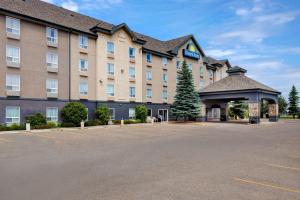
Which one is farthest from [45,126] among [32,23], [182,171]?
[182,171]

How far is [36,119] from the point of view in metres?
27.6

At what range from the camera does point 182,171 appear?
912 centimetres

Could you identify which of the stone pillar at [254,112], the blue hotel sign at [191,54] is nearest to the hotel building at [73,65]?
the blue hotel sign at [191,54]

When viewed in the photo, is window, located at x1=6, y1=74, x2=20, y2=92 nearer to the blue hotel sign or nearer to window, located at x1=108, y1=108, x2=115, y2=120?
window, located at x1=108, y1=108, x2=115, y2=120

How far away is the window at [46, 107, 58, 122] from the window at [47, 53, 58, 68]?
525 centimetres

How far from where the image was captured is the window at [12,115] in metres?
26.7

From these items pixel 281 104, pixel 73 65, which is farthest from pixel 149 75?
pixel 281 104

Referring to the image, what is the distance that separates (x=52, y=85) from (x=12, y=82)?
14.8 feet

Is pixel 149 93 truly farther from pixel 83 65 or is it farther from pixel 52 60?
pixel 52 60

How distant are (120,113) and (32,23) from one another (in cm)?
1680

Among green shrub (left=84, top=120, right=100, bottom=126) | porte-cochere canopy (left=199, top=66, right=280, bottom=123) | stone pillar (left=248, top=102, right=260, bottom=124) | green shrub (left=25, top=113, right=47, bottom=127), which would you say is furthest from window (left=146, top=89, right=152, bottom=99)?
green shrub (left=25, top=113, right=47, bottom=127)

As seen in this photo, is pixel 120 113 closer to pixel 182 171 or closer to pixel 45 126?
pixel 45 126

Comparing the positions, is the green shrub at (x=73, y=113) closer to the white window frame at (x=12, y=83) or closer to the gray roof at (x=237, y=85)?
the white window frame at (x=12, y=83)

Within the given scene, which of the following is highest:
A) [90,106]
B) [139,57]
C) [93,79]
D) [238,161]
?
[139,57]
